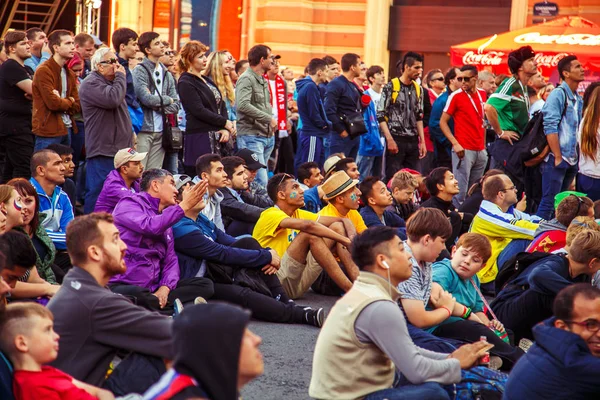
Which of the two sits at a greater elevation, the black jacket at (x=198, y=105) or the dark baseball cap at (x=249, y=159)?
the black jacket at (x=198, y=105)

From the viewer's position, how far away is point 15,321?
13.0 feet

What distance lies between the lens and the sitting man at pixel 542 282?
6.29m

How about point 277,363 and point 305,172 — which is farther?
point 305,172

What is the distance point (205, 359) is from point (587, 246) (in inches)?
157

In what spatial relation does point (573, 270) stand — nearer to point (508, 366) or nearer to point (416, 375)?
point (508, 366)

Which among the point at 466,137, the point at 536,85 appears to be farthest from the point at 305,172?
the point at 536,85

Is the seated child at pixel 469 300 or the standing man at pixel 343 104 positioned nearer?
the seated child at pixel 469 300

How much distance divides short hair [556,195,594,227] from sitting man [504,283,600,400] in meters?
3.29

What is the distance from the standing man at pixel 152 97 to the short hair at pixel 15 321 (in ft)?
18.6

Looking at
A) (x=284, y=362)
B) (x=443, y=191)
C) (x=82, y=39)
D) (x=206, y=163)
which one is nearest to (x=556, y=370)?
(x=284, y=362)

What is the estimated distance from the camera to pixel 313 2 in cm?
2023

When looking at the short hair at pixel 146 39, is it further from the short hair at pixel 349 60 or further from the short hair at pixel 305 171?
the short hair at pixel 349 60

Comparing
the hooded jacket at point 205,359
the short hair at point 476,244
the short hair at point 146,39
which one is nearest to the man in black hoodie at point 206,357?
the hooded jacket at point 205,359

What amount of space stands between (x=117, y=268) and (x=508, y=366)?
9.97 ft
